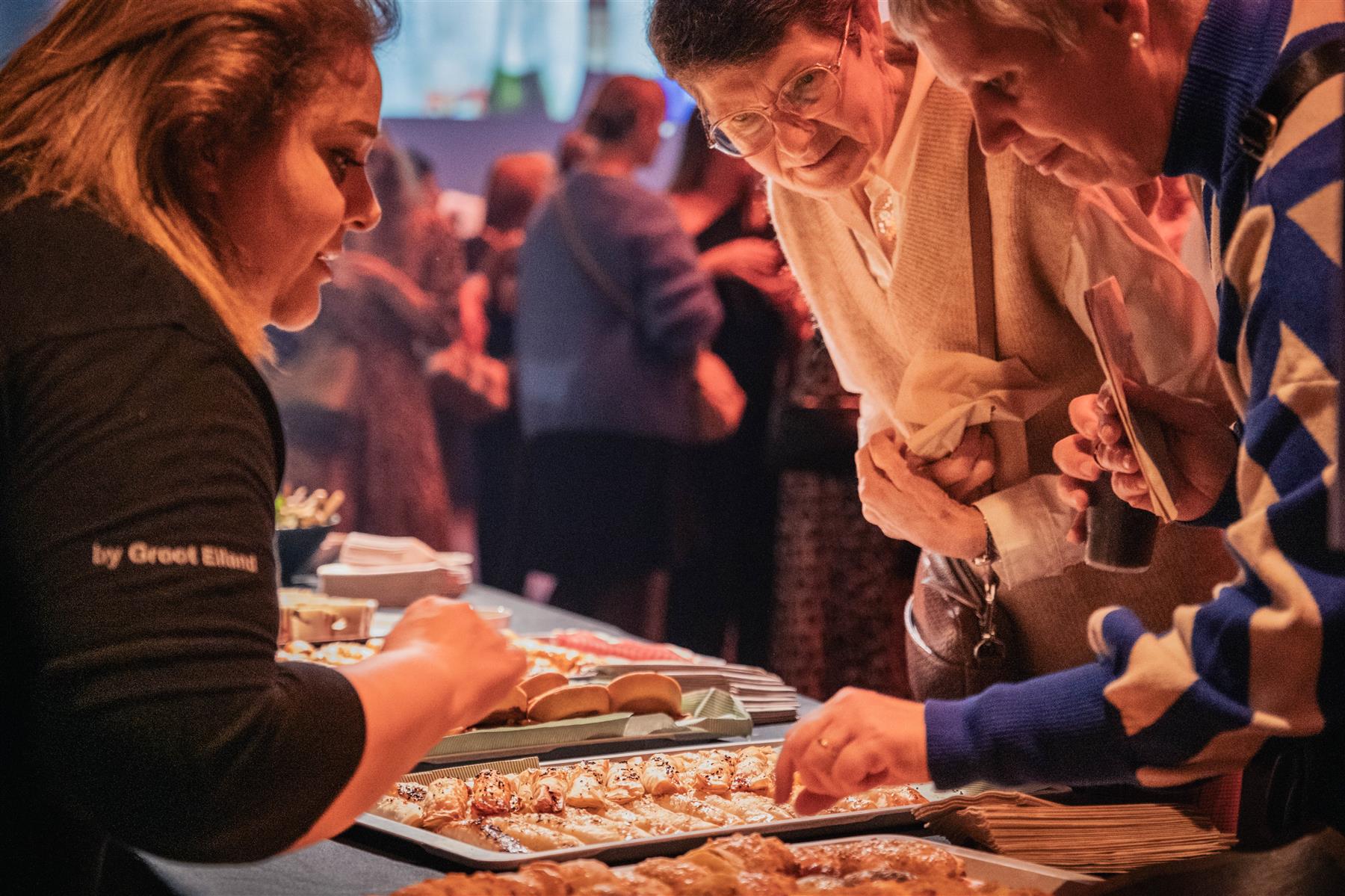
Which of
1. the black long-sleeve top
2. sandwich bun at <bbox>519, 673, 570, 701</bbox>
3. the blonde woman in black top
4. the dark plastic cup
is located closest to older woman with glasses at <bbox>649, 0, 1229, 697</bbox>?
the dark plastic cup

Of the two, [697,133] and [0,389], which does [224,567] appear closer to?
[0,389]

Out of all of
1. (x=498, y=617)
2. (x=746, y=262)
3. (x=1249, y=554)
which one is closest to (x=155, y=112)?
(x=1249, y=554)

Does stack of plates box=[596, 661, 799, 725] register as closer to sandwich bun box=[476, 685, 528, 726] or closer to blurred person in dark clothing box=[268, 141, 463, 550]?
sandwich bun box=[476, 685, 528, 726]

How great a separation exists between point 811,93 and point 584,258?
236cm

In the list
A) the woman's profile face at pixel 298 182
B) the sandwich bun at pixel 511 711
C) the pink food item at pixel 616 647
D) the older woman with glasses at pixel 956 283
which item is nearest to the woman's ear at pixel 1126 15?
the older woman with glasses at pixel 956 283

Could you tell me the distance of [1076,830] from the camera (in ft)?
4.48

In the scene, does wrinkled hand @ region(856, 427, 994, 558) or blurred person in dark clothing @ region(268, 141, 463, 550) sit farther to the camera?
blurred person in dark clothing @ region(268, 141, 463, 550)

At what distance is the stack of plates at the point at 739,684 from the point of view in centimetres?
201

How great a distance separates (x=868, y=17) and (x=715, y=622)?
2.77 m

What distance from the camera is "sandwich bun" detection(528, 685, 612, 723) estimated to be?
184 centimetres

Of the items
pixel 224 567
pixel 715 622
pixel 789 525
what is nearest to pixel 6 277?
pixel 224 567

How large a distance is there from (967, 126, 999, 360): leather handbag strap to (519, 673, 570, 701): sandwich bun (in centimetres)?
72

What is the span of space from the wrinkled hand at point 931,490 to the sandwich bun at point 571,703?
1.50 ft

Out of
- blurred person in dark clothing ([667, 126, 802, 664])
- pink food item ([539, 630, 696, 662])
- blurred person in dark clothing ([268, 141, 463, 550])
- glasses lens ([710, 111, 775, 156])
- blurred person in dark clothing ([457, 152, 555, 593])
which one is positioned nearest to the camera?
glasses lens ([710, 111, 775, 156])
